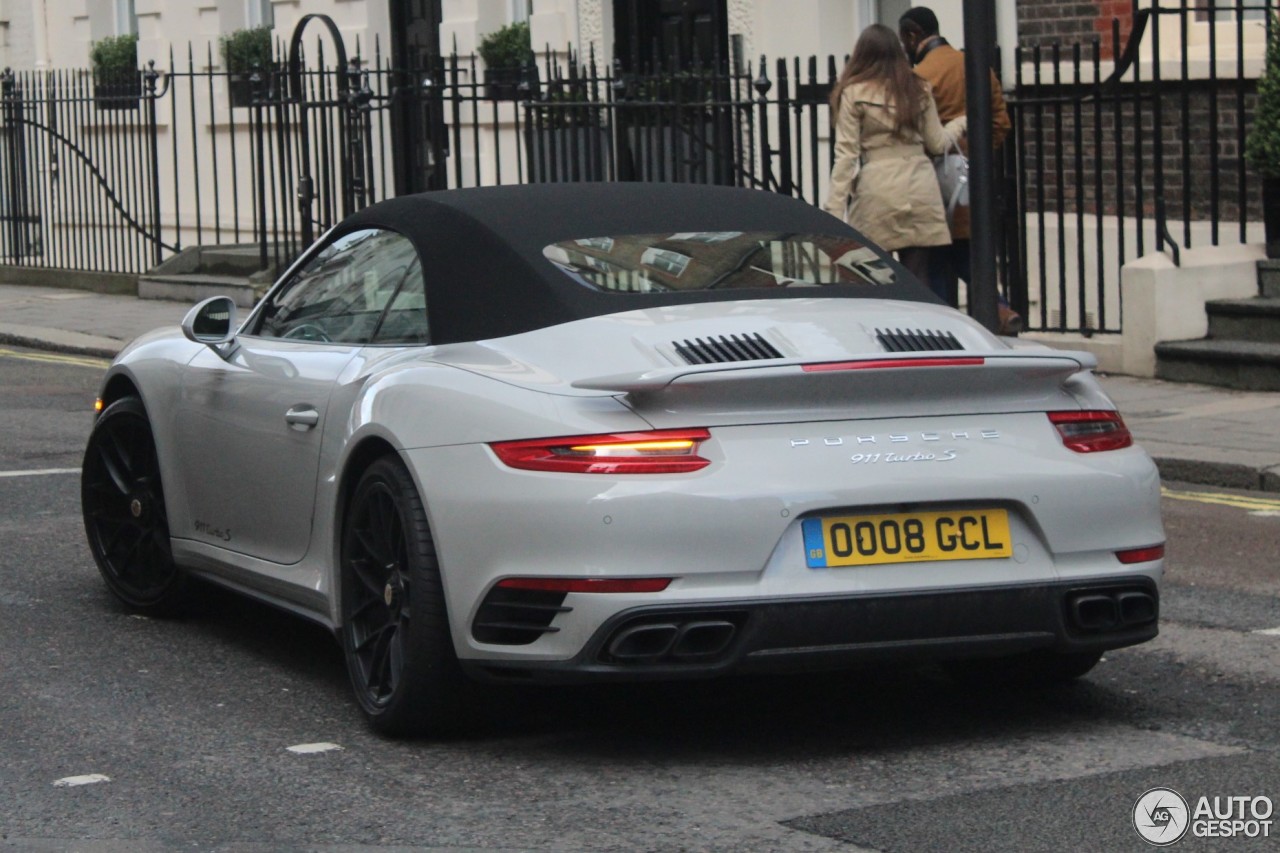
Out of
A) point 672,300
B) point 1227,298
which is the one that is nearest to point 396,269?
point 672,300

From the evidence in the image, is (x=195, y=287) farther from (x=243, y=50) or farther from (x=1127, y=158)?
(x=1127, y=158)

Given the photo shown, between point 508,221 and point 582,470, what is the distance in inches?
45.2

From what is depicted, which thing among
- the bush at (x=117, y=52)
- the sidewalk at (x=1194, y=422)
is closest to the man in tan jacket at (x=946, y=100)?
the sidewalk at (x=1194, y=422)

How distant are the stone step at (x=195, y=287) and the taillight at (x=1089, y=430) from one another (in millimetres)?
14272

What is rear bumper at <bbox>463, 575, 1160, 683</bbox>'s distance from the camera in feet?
16.7

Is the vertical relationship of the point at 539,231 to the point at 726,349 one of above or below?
above

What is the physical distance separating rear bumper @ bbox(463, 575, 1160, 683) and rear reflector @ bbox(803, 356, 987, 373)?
1.71 ft

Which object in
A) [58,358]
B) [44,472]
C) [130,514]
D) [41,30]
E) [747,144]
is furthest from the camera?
[41,30]

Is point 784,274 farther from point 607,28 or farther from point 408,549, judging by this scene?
point 607,28

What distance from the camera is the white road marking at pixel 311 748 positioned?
5535mm

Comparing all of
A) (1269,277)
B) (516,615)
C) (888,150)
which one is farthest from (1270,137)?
(516,615)

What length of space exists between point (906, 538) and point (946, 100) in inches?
301

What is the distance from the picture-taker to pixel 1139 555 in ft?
17.9

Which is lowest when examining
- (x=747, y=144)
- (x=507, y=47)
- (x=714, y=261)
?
(x=714, y=261)
